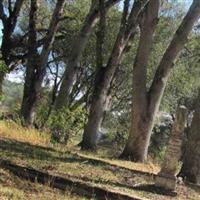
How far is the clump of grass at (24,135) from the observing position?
53.1ft

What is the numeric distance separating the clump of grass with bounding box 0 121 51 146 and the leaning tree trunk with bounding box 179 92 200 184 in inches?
155

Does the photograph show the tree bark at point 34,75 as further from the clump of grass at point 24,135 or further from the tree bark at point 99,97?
the clump of grass at point 24,135

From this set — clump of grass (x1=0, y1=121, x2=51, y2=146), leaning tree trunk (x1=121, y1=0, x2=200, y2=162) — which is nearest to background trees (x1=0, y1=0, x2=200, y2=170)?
leaning tree trunk (x1=121, y1=0, x2=200, y2=162)

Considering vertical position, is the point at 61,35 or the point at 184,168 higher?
the point at 61,35

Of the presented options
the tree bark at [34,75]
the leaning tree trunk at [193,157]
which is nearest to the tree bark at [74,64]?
the tree bark at [34,75]

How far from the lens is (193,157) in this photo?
14320mm

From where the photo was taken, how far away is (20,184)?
9.56 metres

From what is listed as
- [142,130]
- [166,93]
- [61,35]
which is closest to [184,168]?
[142,130]

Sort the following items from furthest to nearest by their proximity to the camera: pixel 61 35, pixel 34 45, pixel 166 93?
1. pixel 166 93
2. pixel 61 35
3. pixel 34 45

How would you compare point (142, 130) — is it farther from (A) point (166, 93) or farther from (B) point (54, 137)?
(A) point (166, 93)

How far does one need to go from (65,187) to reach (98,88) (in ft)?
27.2

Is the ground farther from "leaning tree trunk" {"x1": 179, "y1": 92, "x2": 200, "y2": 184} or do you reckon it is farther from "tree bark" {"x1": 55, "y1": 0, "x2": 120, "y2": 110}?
"tree bark" {"x1": 55, "y1": 0, "x2": 120, "y2": 110}

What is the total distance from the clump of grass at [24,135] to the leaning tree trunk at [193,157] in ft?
12.9

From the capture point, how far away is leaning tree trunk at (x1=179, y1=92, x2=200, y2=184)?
14.2m
